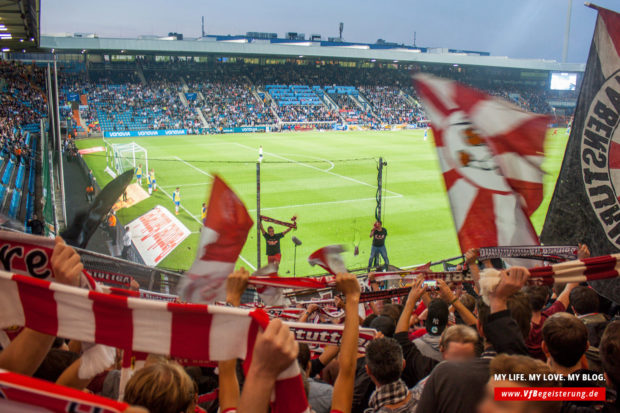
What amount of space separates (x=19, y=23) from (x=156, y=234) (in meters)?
10.1

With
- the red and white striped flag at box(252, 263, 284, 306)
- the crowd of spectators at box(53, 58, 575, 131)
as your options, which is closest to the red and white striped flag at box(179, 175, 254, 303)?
the red and white striped flag at box(252, 263, 284, 306)

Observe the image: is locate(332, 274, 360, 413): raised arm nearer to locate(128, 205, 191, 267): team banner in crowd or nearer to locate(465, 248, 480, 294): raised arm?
locate(465, 248, 480, 294): raised arm

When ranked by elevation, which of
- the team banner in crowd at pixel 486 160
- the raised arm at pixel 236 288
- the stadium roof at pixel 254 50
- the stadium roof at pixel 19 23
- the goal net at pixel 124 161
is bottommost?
the goal net at pixel 124 161

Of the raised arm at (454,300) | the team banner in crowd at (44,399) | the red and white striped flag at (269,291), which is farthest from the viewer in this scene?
the red and white striped flag at (269,291)

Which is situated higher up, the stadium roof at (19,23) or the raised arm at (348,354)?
the stadium roof at (19,23)

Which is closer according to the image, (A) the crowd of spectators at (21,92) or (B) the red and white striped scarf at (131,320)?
(B) the red and white striped scarf at (131,320)

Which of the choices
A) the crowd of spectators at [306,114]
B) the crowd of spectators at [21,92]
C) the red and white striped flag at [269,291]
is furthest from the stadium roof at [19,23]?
the crowd of spectators at [306,114]

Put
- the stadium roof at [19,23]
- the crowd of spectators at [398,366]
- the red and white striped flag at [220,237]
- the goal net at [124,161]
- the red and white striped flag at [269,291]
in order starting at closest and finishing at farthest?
the crowd of spectators at [398,366], the red and white striped flag at [269,291], the red and white striped flag at [220,237], the stadium roof at [19,23], the goal net at [124,161]

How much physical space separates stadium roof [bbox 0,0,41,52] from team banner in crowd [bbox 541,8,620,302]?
14871mm

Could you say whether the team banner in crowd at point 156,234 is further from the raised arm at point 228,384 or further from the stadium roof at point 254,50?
the stadium roof at point 254,50

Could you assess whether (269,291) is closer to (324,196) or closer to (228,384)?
(228,384)

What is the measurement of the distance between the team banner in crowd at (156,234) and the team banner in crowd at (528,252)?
33.6ft

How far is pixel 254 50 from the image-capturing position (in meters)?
58.2

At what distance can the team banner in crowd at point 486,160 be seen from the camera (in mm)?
3971
